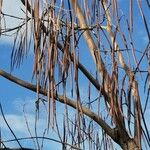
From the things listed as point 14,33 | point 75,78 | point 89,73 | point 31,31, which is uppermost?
point 14,33

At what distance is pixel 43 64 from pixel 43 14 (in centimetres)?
9

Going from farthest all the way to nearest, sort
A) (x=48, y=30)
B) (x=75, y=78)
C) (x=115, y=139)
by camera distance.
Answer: (x=115, y=139) < (x=48, y=30) < (x=75, y=78)

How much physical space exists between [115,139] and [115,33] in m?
0.39

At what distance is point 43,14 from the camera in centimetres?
81

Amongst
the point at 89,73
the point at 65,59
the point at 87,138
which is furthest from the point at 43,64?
the point at 87,138

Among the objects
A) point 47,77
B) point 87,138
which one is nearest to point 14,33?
point 87,138

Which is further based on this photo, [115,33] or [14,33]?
[14,33]

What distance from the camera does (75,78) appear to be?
2.45 ft

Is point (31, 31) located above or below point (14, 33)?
below

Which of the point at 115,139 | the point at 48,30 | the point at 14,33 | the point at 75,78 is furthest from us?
the point at 14,33

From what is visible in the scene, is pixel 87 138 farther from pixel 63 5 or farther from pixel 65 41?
pixel 63 5

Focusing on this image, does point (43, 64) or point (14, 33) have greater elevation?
point (14, 33)

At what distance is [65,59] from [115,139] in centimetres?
47

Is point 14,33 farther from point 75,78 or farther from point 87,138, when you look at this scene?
point 75,78
